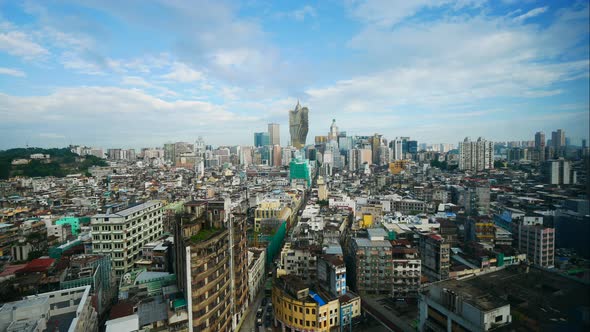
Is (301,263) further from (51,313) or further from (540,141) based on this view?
(540,141)

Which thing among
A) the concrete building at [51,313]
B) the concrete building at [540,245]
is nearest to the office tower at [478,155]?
the concrete building at [540,245]

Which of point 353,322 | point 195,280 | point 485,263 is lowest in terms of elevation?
point 353,322

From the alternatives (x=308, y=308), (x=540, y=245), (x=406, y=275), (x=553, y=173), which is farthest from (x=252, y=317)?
(x=553, y=173)

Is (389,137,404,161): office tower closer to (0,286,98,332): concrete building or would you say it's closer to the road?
the road

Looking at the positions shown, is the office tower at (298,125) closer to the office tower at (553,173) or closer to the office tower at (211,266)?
the office tower at (553,173)

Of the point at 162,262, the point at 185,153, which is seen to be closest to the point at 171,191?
the point at 162,262

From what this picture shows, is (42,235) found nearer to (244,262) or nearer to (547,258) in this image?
(244,262)
